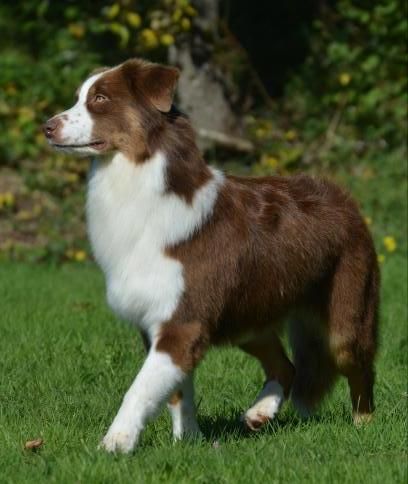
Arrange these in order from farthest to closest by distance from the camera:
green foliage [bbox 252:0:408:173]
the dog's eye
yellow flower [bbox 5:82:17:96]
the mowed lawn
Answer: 1. yellow flower [bbox 5:82:17:96]
2. green foliage [bbox 252:0:408:173]
3. the dog's eye
4. the mowed lawn

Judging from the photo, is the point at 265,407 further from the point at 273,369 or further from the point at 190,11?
the point at 190,11

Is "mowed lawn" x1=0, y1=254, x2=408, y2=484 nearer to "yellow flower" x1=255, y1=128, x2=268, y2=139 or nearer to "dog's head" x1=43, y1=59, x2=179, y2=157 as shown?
"dog's head" x1=43, y1=59, x2=179, y2=157

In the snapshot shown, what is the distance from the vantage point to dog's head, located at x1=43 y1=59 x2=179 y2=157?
5.30 meters

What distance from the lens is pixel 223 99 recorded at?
1345 centimetres

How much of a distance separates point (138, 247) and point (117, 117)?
2.06ft

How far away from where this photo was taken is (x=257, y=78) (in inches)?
551

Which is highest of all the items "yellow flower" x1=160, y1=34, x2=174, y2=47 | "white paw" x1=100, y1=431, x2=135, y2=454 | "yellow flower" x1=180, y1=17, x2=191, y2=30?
"yellow flower" x1=180, y1=17, x2=191, y2=30

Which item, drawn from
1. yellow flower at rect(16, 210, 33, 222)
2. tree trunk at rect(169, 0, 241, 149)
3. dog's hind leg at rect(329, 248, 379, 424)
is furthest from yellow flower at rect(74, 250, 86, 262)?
dog's hind leg at rect(329, 248, 379, 424)

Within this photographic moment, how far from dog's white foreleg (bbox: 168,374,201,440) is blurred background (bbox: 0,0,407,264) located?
239 inches

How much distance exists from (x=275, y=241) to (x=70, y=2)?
9445 millimetres

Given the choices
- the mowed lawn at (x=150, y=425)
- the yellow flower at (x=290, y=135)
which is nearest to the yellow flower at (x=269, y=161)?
the yellow flower at (x=290, y=135)

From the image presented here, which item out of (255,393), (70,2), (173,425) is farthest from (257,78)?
(173,425)

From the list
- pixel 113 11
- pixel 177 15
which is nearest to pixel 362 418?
pixel 177 15

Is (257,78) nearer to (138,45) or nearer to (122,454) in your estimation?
(138,45)
